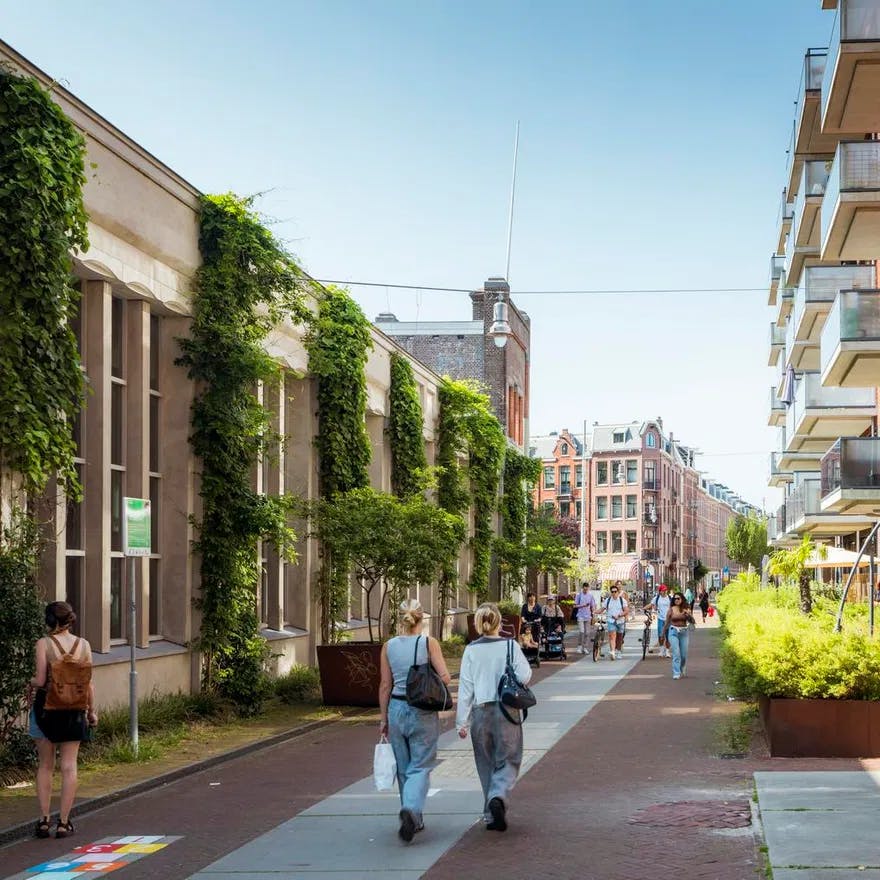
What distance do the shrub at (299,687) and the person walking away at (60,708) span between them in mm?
10270

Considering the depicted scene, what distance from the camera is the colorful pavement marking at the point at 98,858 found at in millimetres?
8734

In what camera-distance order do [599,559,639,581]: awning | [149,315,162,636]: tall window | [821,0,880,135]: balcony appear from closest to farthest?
[149,315,162,636]: tall window, [821,0,880,135]: balcony, [599,559,639,581]: awning

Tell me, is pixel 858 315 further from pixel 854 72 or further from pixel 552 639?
pixel 552 639

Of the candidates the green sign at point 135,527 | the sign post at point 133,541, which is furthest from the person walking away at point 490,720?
the green sign at point 135,527

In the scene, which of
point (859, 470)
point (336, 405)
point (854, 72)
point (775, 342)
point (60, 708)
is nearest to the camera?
point (60, 708)

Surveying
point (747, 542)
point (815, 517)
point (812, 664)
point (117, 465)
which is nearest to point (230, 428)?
point (117, 465)

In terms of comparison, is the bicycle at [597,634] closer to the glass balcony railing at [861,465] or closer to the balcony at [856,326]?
the glass balcony railing at [861,465]

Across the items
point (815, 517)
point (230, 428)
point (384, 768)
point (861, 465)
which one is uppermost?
point (861, 465)

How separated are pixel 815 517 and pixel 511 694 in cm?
3736

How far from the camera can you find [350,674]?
19594 mm

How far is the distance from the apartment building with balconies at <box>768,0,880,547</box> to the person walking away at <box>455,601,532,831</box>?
15500 mm

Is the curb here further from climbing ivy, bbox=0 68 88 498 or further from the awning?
the awning

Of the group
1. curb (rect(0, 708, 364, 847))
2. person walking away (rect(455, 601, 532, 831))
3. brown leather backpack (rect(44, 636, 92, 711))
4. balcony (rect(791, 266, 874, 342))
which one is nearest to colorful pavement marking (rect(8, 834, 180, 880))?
curb (rect(0, 708, 364, 847))

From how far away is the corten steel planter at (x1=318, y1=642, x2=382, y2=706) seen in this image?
19.5 m
